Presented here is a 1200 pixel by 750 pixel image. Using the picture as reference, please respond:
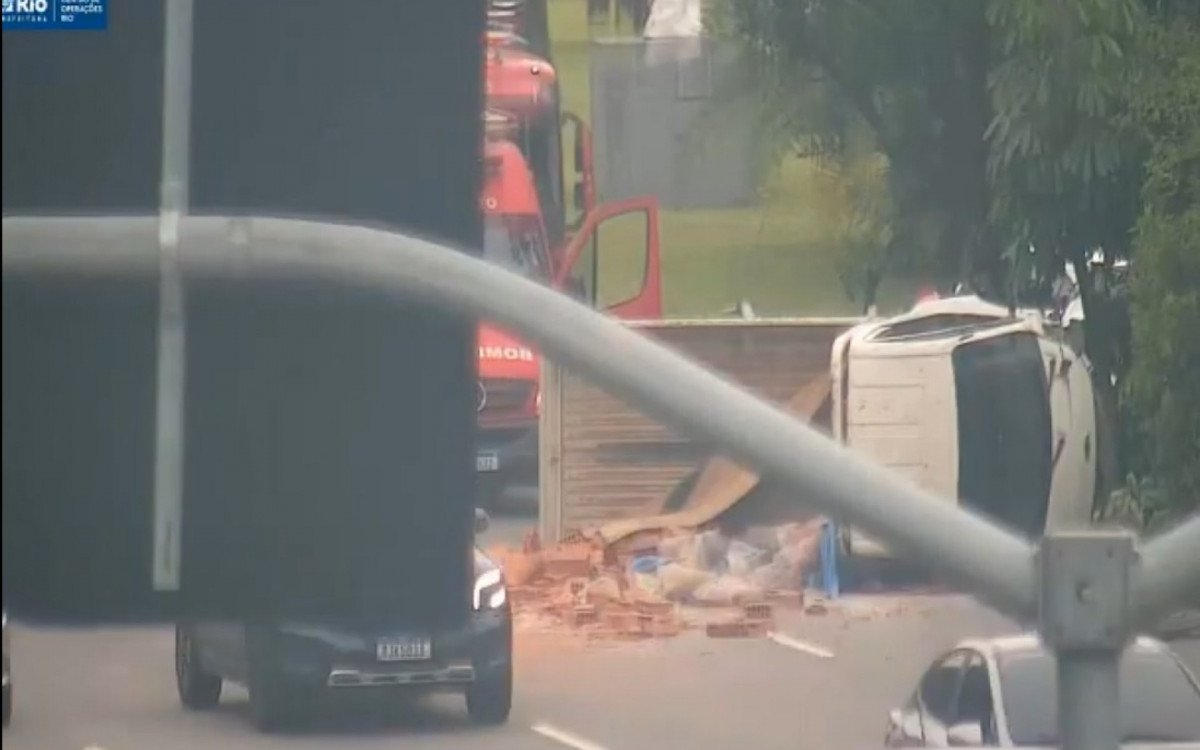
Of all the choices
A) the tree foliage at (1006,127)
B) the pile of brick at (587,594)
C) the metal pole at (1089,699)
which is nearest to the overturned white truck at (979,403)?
the tree foliage at (1006,127)

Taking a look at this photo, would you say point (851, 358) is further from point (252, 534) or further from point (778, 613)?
point (252, 534)

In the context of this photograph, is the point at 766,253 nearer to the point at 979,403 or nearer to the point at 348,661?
the point at 979,403

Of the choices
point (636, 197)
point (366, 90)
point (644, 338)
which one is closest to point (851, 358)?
point (636, 197)

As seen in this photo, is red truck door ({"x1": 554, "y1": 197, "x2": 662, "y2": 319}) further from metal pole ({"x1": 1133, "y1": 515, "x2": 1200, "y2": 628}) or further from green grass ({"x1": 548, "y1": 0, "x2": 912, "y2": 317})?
metal pole ({"x1": 1133, "y1": 515, "x2": 1200, "y2": 628})

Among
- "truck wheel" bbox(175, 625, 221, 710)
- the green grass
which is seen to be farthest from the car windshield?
the green grass

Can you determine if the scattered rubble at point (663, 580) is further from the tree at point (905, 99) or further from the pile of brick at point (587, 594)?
the tree at point (905, 99)

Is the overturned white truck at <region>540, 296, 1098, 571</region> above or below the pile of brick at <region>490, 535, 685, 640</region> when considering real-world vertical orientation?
above
